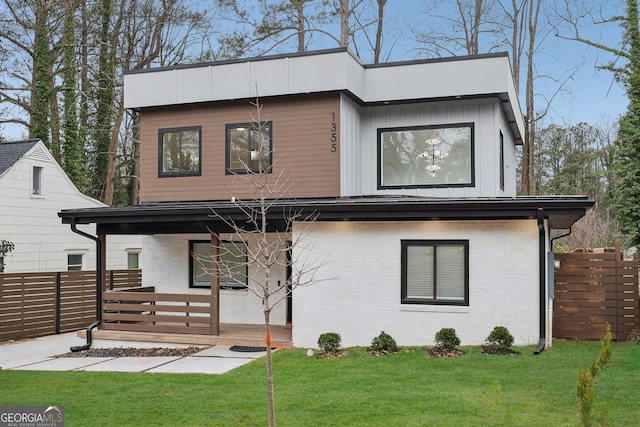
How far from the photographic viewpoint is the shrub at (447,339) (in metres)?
10.4

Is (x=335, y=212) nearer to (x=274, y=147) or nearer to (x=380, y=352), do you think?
(x=380, y=352)

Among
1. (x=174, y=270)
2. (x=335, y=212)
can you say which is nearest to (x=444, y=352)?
(x=335, y=212)

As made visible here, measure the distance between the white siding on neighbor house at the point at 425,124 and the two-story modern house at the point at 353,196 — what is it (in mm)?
31

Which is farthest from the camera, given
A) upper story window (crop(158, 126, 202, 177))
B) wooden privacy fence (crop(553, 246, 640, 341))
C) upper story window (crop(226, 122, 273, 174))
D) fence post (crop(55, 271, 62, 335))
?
fence post (crop(55, 271, 62, 335))

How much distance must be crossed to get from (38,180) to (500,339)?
45.7 feet

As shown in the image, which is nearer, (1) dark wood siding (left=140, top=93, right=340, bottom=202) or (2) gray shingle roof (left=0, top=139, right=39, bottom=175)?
(1) dark wood siding (left=140, top=93, right=340, bottom=202)

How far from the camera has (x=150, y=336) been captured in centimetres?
1266

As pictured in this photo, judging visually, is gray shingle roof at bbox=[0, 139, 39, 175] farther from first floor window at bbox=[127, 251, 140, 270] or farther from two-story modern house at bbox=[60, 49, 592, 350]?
first floor window at bbox=[127, 251, 140, 270]

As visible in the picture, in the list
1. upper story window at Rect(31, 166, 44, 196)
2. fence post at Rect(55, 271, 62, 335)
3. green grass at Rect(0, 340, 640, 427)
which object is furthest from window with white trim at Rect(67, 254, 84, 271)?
green grass at Rect(0, 340, 640, 427)

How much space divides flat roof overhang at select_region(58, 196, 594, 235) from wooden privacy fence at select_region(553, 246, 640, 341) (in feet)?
2.95

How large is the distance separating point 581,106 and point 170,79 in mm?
20106

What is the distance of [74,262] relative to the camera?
749 inches

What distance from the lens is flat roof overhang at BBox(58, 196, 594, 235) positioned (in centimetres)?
1008

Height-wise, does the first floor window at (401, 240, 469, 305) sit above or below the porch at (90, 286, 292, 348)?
above
